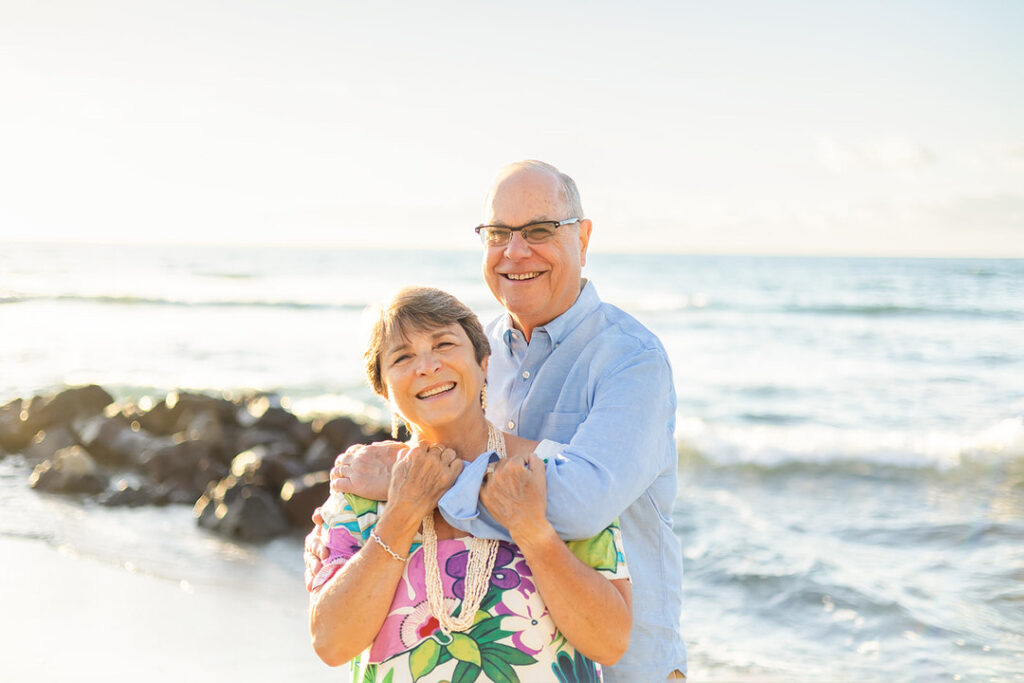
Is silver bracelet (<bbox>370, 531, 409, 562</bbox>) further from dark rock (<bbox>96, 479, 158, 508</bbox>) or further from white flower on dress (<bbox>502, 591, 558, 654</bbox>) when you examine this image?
dark rock (<bbox>96, 479, 158, 508</bbox>)

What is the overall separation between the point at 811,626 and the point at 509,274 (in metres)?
4.72

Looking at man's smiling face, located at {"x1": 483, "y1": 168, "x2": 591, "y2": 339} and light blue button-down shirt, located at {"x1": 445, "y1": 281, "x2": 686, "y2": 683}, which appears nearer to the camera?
light blue button-down shirt, located at {"x1": 445, "y1": 281, "x2": 686, "y2": 683}

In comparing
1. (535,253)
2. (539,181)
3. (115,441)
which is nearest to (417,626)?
(535,253)

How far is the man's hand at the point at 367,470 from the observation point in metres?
2.56

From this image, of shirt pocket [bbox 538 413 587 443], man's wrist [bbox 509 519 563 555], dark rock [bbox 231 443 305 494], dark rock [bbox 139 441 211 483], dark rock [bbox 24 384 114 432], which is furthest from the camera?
dark rock [bbox 24 384 114 432]

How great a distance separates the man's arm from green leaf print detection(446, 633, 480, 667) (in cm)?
29

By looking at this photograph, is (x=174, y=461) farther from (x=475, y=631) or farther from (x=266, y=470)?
(x=475, y=631)

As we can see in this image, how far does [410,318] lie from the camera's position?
2699 mm

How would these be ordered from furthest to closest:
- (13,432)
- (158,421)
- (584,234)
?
(158,421)
(13,432)
(584,234)

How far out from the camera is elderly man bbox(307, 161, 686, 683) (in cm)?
256

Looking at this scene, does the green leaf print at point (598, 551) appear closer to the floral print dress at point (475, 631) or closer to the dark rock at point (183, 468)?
the floral print dress at point (475, 631)

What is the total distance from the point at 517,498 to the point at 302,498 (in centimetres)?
614

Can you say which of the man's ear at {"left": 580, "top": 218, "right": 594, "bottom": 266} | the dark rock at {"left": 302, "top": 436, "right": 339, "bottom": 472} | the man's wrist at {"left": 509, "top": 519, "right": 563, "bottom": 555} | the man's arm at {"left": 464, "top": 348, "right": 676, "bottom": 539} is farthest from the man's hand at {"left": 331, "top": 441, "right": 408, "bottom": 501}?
the dark rock at {"left": 302, "top": 436, "right": 339, "bottom": 472}

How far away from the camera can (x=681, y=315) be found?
32.2 meters
